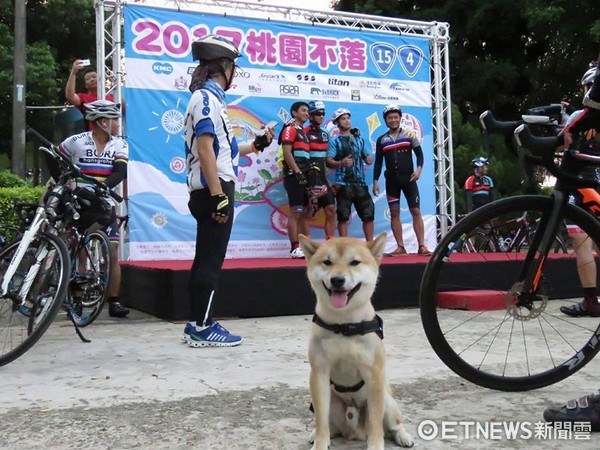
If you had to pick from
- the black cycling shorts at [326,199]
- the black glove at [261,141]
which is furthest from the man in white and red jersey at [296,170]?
the black glove at [261,141]

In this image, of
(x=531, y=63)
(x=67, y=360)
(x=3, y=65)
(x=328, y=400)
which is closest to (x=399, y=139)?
(x=67, y=360)

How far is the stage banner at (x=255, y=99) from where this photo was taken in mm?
7176

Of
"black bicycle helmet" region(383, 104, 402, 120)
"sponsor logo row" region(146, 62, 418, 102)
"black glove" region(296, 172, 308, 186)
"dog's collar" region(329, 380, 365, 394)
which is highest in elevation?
"sponsor logo row" region(146, 62, 418, 102)

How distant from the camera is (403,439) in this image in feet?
7.55

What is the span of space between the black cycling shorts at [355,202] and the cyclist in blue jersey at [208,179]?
382 centimetres

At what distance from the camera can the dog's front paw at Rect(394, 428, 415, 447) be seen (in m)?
2.30

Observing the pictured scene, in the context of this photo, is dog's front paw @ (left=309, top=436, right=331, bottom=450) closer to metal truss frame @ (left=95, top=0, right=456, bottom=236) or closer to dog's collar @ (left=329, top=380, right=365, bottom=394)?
dog's collar @ (left=329, top=380, right=365, bottom=394)

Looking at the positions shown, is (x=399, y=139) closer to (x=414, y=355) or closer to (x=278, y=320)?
(x=278, y=320)

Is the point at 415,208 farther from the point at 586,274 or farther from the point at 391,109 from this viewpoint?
the point at 586,274

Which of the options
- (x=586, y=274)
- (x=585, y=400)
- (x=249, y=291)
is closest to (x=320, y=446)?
(x=585, y=400)

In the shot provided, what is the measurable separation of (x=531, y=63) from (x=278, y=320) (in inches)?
570

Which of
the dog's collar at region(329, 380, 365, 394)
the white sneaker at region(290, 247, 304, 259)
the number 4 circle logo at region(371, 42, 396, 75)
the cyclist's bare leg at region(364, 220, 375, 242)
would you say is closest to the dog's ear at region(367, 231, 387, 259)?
the dog's collar at region(329, 380, 365, 394)

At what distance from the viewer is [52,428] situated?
8.21ft

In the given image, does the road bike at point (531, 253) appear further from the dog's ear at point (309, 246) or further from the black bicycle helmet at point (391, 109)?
the black bicycle helmet at point (391, 109)
